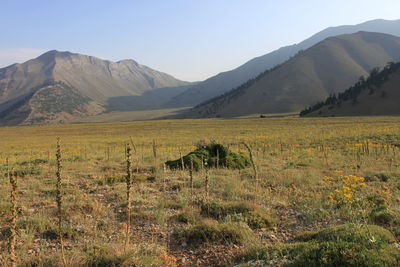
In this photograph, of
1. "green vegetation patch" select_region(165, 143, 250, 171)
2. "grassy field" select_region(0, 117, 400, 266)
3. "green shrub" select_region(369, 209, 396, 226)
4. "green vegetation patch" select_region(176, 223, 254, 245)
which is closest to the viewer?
"grassy field" select_region(0, 117, 400, 266)

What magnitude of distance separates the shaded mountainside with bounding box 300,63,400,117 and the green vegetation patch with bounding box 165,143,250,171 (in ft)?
329

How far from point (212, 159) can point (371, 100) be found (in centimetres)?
11502

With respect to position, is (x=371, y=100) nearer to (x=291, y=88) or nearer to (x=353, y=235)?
(x=291, y=88)

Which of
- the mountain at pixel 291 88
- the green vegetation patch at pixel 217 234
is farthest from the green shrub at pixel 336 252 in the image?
the mountain at pixel 291 88

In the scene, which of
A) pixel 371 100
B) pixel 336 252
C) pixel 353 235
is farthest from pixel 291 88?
pixel 336 252

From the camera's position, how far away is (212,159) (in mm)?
13773

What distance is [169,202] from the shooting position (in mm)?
8016

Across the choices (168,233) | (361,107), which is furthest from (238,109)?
(168,233)

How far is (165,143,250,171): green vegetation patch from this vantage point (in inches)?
526

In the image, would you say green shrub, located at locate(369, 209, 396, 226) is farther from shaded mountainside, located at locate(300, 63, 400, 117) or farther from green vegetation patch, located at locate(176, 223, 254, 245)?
shaded mountainside, located at locate(300, 63, 400, 117)

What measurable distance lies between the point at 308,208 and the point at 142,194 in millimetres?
4753

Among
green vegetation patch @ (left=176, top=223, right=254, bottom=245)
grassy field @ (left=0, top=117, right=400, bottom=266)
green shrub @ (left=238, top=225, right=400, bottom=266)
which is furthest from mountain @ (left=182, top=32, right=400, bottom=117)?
green shrub @ (left=238, top=225, right=400, bottom=266)

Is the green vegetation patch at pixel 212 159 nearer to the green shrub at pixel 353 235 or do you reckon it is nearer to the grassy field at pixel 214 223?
the grassy field at pixel 214 223

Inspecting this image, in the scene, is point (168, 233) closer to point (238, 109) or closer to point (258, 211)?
point (258, 211)
